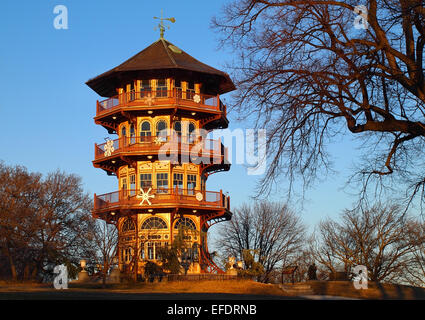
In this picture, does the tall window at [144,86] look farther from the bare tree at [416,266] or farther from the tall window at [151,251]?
the bare tree at [416,266]

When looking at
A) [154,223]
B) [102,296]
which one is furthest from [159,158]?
[102,296]

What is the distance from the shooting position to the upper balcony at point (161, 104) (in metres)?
40.6

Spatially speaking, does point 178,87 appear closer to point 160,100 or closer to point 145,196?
point 160,100

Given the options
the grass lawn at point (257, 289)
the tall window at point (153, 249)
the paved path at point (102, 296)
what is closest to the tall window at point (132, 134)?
the tall window at point (153, 249)

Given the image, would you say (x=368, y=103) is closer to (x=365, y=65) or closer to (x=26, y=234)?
(x=365, y=65)

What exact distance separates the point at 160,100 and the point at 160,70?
251 cm

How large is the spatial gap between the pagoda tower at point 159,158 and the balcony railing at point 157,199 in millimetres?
64

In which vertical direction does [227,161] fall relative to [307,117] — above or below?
above

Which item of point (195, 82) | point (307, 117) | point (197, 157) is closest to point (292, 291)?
point (197, 157)

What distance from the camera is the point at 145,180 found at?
4159 cm

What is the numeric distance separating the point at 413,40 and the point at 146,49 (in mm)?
35049

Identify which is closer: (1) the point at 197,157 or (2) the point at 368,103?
(2) the point at 368,103

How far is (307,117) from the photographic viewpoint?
12.6 m

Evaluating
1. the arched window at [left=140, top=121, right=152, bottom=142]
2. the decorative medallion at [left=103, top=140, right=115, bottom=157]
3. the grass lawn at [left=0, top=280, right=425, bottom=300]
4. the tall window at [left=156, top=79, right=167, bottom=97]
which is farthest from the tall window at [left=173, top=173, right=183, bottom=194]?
the grass lawn at [left=0, top=280, right=425, bottom=300]
